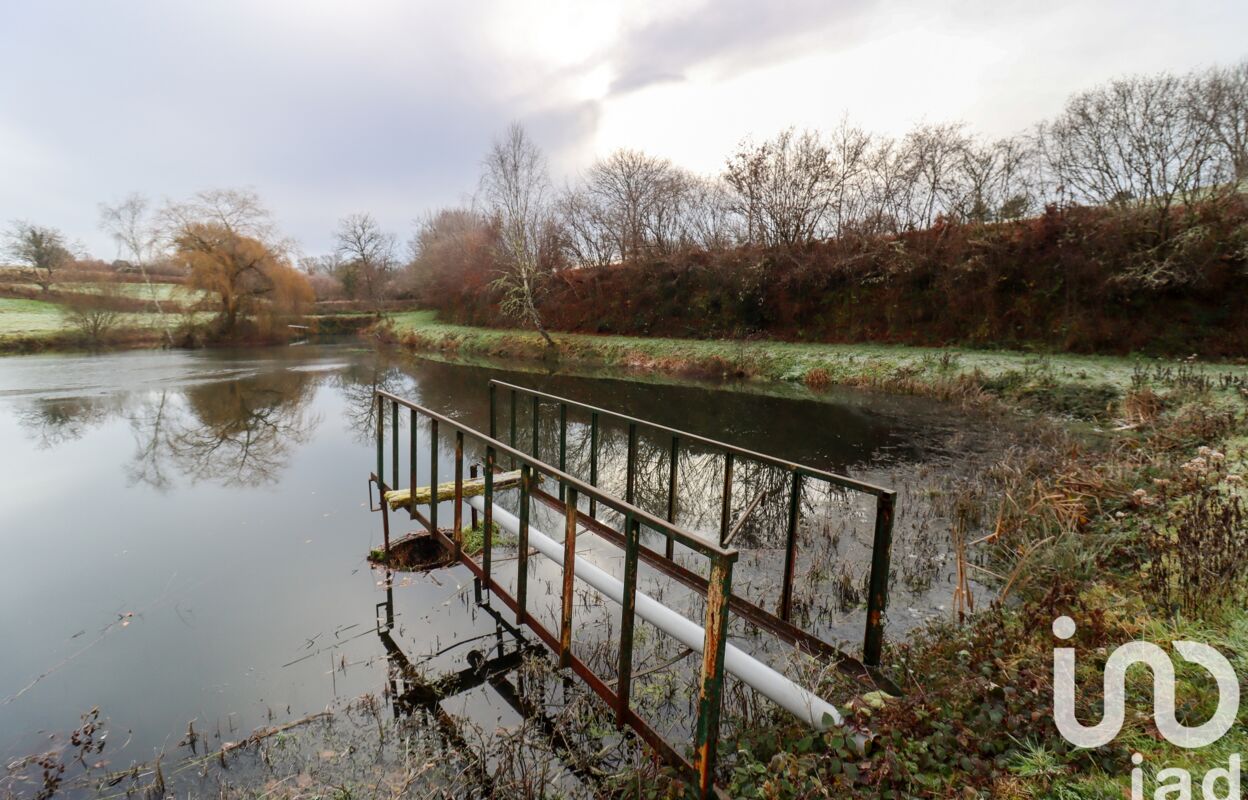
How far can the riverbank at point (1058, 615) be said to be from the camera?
7.51ft

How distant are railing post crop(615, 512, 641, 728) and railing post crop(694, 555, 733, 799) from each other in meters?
0.50

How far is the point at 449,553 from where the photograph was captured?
6.10 metres

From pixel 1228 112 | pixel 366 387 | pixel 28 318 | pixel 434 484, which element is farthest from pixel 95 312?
pixel 1228 112

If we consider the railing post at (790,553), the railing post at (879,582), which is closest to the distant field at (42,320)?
the railing post at (790,553)

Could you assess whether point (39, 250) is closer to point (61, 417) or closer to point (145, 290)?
point (145, 290)

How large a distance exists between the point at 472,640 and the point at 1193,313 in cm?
2134

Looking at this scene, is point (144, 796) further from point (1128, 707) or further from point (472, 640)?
point (1128, 707)

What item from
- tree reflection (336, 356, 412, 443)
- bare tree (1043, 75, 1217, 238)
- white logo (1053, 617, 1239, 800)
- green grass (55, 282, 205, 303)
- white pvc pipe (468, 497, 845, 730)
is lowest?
tree reflection (336, 356, 412, 443)

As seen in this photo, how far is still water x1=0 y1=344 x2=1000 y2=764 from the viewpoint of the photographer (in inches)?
163

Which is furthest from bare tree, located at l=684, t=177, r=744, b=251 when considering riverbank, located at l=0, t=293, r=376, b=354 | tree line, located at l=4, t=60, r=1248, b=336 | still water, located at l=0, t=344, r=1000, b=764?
riverbank, located at l=0, t=293, r=376, b=354

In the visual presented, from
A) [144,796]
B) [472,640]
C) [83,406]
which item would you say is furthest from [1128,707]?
[83,406]

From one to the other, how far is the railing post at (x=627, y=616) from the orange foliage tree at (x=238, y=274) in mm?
38671

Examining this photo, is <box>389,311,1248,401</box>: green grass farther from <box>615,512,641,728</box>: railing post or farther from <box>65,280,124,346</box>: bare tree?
<box>65,280,124,346</box>: bare tree

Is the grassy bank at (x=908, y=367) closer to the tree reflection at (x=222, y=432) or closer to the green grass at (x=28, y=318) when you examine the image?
the tree reflection at (x=222, y=432)
